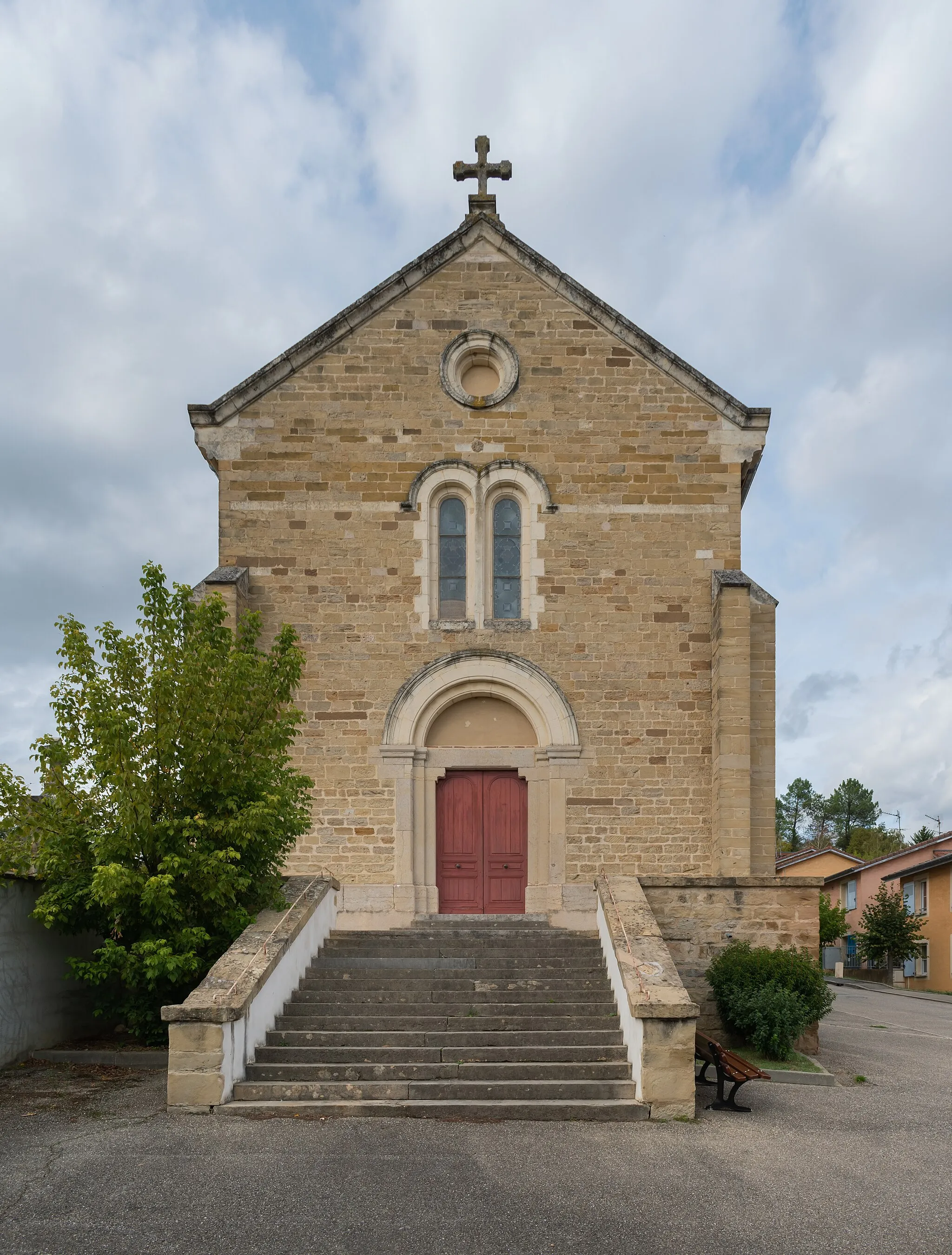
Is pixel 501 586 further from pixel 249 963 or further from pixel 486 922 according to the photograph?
pixel 249 963

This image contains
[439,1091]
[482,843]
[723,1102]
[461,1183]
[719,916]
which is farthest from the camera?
[482,843]

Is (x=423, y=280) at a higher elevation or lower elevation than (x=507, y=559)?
higher

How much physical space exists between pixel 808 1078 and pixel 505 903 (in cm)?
502

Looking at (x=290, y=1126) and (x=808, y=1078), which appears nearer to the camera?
(x=290, y=1126)

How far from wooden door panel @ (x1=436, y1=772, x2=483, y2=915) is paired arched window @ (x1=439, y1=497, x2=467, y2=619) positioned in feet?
7.55

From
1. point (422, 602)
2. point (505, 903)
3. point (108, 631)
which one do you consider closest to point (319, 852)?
point (505, 903)

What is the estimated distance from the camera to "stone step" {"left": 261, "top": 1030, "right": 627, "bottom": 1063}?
1035cm

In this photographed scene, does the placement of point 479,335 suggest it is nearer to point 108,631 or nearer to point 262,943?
point 108,631

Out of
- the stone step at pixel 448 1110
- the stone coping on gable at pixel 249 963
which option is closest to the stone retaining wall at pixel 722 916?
the stone step at pixel 448 1110

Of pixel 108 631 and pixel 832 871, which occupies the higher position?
pixel 108 631

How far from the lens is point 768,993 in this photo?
1236cm

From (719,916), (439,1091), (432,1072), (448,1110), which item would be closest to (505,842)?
(719,916)

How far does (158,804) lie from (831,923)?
36.4m

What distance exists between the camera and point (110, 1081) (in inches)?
425
